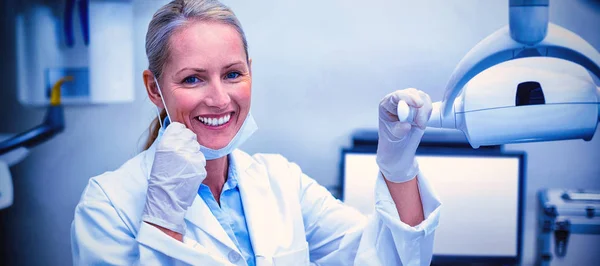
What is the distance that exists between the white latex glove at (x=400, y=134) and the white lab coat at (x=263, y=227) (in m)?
0.04

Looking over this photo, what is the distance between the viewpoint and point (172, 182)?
37.5 inches

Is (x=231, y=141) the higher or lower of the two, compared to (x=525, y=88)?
lower

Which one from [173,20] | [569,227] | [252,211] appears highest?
[173,20]

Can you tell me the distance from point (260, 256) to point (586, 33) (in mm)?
1031

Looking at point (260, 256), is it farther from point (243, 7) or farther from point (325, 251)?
point (243, 7)

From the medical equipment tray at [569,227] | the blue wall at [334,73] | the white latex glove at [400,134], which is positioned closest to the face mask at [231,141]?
the white latex glove at [400,134]

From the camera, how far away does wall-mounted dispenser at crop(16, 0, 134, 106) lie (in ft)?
4.93

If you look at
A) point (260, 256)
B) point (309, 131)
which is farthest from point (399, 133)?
point (309, 131)

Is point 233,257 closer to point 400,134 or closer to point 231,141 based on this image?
point 231,141

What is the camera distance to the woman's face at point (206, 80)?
3.39ft

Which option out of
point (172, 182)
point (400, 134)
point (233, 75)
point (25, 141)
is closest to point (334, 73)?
point (233, 75)

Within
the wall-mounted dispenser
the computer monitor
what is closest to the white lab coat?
the computer monitor

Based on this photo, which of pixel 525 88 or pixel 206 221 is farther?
pixel 206 221

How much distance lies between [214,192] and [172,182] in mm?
212
